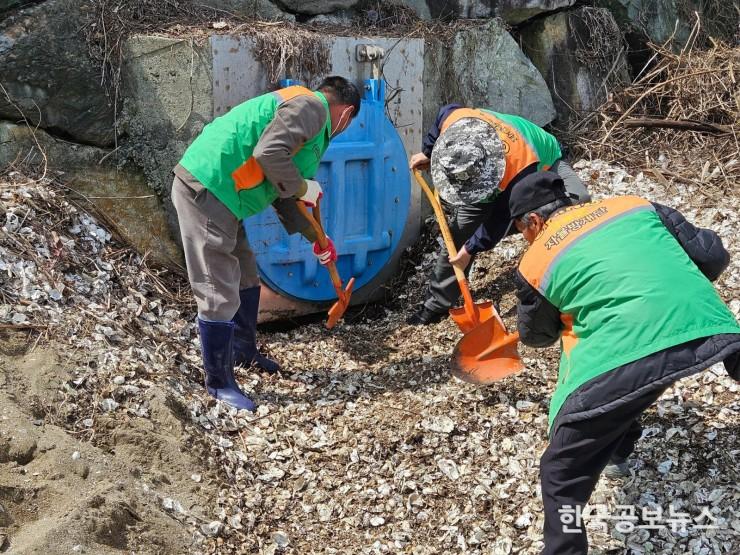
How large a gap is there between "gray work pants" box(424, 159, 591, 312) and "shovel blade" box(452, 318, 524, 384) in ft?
2.15

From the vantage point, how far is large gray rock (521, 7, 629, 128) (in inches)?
250

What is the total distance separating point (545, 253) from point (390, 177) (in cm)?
257

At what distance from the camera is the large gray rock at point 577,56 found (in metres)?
6.36

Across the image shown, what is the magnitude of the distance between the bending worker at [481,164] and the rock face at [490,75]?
1108mm

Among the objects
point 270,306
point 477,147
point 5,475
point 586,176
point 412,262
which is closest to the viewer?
point 5,475

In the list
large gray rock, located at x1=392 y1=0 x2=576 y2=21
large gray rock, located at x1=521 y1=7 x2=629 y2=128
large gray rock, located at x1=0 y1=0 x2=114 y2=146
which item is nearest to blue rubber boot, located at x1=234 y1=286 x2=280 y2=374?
large gray rock, located at x1=0 y1=0 x2=114 y2=146

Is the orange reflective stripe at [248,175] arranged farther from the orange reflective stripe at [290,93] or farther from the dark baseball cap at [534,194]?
the dark baseball cap at [534,194]

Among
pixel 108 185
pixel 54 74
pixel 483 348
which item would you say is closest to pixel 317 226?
pixel 483 348

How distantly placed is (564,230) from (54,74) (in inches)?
117

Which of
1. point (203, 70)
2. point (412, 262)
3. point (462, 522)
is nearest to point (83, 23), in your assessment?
point (203, 70)

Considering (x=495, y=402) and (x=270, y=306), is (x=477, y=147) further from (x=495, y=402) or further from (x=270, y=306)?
(x=270, y=306)

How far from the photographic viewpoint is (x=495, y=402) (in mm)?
4047

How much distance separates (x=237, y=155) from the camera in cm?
380

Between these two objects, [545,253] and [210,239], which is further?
[210,239]
